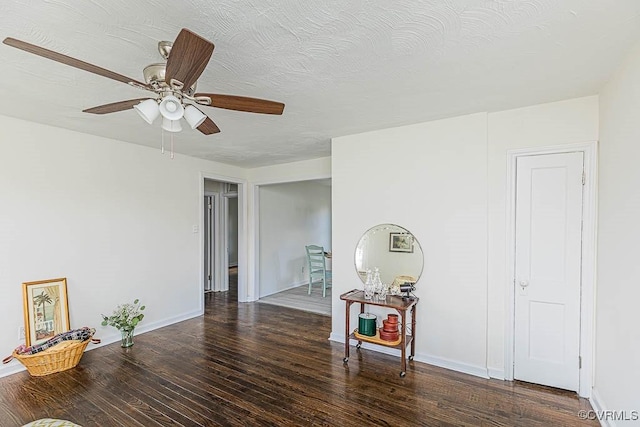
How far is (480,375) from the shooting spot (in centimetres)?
276

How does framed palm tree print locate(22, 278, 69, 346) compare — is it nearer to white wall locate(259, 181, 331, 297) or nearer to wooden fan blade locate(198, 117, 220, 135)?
wooden fan blade locate(198, 117, 220, 135)

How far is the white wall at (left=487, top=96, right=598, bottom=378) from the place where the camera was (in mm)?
2584

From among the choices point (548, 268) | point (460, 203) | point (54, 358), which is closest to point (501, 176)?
point (460, 203)

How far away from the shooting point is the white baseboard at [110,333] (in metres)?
2.82

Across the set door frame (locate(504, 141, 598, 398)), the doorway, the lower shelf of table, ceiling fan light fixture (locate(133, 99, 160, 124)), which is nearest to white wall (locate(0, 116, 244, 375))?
the doorway

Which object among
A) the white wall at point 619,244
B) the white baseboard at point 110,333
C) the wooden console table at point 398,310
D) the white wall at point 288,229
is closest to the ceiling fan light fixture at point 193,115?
the wooden console table at point 398,310

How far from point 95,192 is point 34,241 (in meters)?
0.74

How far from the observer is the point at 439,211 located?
119 inches

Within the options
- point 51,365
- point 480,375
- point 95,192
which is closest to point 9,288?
point 51,365

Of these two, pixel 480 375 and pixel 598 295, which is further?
pixel 480 375

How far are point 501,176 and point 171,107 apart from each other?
2.67 metres

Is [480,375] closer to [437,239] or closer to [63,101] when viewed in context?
[437,239]

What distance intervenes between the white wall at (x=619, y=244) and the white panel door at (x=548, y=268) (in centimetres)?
17

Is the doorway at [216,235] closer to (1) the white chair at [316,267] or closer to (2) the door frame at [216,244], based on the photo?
(2) the door frame at [216,244]
